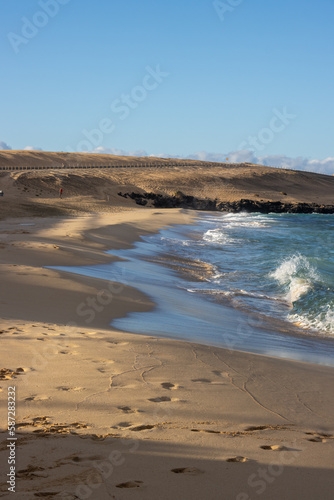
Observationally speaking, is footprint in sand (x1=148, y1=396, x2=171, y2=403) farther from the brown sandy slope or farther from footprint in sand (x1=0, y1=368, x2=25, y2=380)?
the brown sandy slope

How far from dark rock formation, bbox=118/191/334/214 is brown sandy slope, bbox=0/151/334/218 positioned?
6.77ft

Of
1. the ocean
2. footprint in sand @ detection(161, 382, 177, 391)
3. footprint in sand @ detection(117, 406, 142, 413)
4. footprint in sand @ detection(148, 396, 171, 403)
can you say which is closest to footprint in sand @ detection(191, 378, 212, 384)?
footprint in sand @ detection(161, 382, 177, 391)

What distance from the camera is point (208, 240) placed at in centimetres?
2598

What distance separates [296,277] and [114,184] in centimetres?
5080

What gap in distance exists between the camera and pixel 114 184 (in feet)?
209

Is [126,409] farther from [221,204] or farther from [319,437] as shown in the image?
[221,204]

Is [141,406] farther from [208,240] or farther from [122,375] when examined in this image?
[208,240]

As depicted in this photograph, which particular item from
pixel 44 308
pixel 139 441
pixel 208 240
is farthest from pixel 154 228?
pixel 139 441

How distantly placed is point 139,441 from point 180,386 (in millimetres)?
1319

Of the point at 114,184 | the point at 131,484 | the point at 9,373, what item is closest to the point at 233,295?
the point at 9,373

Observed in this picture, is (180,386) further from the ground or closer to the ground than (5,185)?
closer to the ground

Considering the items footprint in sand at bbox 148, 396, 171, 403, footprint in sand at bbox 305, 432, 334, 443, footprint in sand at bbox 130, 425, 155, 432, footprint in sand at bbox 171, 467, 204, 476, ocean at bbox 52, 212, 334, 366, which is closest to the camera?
footprint in sand at bbox 171, 467, 204, 476

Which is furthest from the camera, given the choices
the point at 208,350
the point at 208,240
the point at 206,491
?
the point at 208,240

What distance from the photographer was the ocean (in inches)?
319
